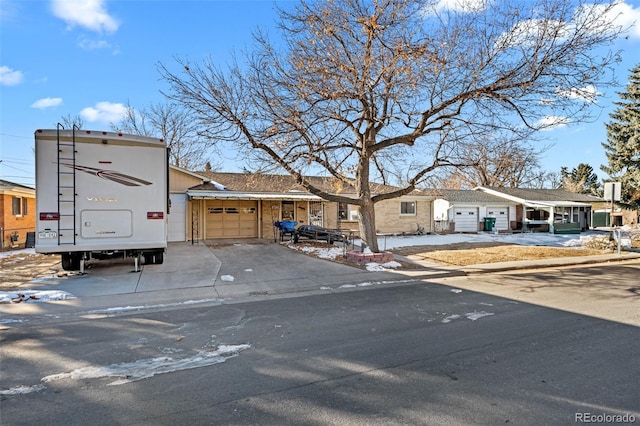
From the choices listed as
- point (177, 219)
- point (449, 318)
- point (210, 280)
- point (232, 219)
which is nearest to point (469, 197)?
point (232, 219)

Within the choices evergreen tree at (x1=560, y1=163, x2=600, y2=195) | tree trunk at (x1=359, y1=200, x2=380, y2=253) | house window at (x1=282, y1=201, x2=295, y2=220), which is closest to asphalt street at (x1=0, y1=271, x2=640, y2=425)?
tree trunk at (x1=359, y1=200, x2=380, y2=253)

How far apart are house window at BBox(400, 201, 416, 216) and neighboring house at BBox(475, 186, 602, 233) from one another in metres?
10.3

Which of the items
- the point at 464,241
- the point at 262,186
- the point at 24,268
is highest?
the point at 262,186

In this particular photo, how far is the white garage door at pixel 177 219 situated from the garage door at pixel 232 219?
1252 millimetres

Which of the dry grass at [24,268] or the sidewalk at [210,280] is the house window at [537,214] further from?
the dry grass at [24,268]

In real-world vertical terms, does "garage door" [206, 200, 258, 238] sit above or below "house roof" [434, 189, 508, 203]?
below

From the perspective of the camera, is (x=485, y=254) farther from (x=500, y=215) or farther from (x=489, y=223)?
(x=500, y=215)

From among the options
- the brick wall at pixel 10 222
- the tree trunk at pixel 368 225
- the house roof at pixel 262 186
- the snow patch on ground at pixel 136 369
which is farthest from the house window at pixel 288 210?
the snow patch on ground at pixel 136 369

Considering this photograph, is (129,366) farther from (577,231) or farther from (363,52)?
(577,231)

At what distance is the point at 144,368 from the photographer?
3963 mm

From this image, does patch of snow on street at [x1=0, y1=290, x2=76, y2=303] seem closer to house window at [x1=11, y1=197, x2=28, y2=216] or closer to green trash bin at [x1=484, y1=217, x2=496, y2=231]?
house window at [x1=11, y1=197, x2=28, y2=216]

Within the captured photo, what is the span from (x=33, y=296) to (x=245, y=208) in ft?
43.6

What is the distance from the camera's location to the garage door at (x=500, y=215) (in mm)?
28906

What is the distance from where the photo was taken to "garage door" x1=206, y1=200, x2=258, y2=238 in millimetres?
19391
